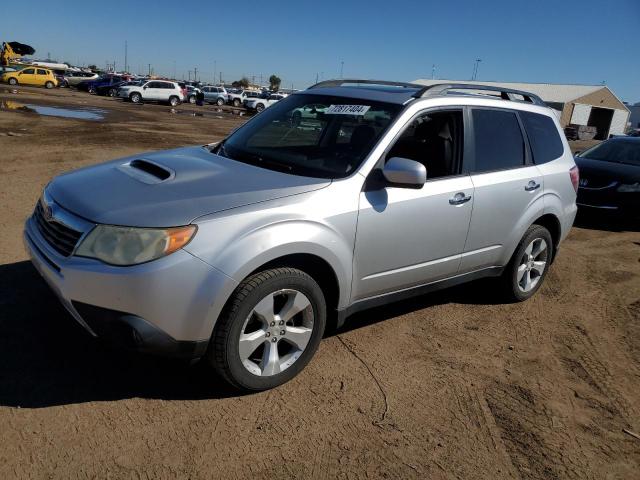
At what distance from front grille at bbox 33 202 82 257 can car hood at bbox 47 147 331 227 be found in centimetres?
11

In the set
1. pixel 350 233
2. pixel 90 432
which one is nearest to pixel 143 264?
pixel 90 432

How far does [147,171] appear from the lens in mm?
3510

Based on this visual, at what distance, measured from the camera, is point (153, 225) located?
2.76 metres

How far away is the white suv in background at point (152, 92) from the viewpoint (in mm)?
38781

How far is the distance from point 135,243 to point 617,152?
30.9 feet

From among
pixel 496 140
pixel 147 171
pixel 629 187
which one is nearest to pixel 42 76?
pixel 629 187

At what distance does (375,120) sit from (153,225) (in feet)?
5.93

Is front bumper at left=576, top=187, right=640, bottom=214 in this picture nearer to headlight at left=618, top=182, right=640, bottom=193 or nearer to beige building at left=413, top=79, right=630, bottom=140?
headlight at left=618, top=182, right=640, bottom=193

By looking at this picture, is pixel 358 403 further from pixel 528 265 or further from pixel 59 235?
pixel 528 265

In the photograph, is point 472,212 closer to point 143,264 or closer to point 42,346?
point 143,264

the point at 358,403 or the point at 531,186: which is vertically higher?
the point at 531,186

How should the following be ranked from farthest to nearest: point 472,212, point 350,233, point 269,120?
point 269,120 < point 472,212 < point 350,233

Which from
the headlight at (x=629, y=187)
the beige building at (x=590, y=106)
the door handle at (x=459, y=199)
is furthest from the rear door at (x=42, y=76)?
the door handle at (x=459, y=199)

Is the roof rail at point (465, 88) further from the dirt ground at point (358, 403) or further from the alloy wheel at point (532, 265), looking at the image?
the dirt ground at point (358, 403)
